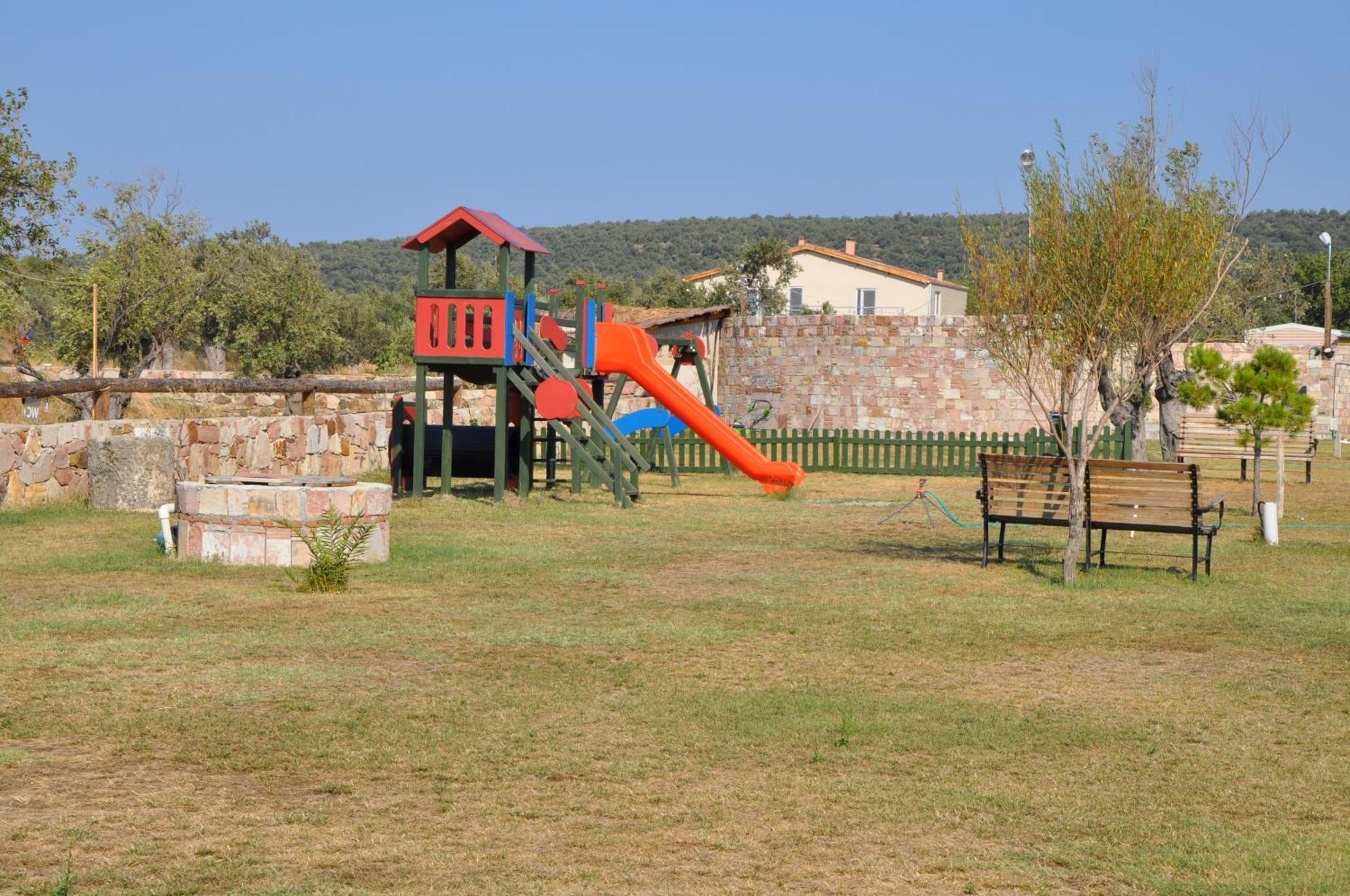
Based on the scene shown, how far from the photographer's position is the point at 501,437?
17.9 metres

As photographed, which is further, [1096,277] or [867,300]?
[867,300]

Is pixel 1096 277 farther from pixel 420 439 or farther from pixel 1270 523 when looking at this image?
pixel 420 439

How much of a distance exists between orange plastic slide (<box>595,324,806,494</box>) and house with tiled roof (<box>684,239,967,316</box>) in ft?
121

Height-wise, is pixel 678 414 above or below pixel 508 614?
above

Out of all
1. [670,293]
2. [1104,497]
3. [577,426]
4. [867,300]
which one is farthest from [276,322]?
[1104,497]

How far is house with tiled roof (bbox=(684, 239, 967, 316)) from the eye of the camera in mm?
56281

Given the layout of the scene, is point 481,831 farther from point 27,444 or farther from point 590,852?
→ point 27,444

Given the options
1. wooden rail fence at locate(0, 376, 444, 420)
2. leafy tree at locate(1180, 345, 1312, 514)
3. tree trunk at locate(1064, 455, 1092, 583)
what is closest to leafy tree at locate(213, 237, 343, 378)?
wooden rail fence at locate(0, 376, 444, 420)

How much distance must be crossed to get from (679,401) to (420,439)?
3.58 metres

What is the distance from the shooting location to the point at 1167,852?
17.0 feet

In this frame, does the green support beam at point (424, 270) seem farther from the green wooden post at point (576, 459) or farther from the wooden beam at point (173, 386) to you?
the wooden beam at point (173, 386)

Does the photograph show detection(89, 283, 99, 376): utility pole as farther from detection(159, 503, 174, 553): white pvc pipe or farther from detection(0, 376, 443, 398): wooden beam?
detection(159, 503, 174, 553): white pvc pipe

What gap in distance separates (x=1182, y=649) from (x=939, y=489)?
13113 millimetres

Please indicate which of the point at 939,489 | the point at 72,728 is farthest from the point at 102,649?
the point at 939,489
